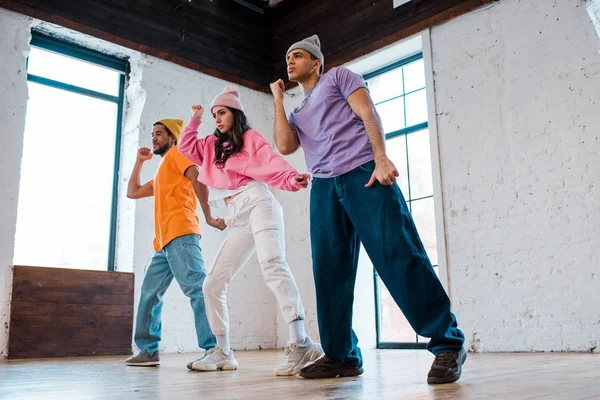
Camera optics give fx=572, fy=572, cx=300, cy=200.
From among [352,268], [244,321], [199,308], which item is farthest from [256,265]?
[352,268]

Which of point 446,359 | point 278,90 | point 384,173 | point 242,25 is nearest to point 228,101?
point 278,90

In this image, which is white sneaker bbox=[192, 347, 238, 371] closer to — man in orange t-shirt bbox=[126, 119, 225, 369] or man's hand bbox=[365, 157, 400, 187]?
man in orange t-shirt bbox=[126, 119, 225, 369]

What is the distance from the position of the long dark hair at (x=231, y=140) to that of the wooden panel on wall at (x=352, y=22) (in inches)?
108

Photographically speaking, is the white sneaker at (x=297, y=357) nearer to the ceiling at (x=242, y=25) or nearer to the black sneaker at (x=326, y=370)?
the black sneaker at (x=326, y=370)

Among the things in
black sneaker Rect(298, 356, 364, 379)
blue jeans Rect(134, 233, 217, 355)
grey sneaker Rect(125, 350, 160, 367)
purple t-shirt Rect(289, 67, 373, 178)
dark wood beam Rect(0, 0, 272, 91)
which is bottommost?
grey sneaker Rect(125, 350, 160, 367)

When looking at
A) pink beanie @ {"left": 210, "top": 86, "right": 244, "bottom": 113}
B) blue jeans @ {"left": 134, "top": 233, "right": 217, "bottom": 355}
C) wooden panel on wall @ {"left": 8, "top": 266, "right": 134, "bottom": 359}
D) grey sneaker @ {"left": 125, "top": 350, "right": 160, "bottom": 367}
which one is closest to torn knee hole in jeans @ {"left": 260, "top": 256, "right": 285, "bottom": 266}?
blue jeans @ {"left": 134, "top": 233, "right": 217, "bottom": 355}

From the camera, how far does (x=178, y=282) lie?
2.95 metres

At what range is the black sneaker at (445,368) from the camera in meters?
1.82

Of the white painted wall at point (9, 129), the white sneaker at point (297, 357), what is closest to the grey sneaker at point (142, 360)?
the white sneaker at point (297, 357)

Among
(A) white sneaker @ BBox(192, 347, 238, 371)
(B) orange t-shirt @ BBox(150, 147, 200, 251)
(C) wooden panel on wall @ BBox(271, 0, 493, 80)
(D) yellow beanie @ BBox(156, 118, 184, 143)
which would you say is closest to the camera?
(A) white sneaker @ BBox(192, 347, 238, 371)

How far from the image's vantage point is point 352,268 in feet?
7.11

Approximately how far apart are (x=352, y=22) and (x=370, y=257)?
163 inches

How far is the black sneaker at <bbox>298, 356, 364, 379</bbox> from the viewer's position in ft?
6.92

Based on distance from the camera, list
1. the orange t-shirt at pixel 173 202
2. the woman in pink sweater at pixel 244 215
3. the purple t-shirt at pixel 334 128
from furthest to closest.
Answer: the orange t-shirt at pixel 173 202
the woman in pink sweater at pixel 244 215
the purple t-shirt at pixel 334 128
